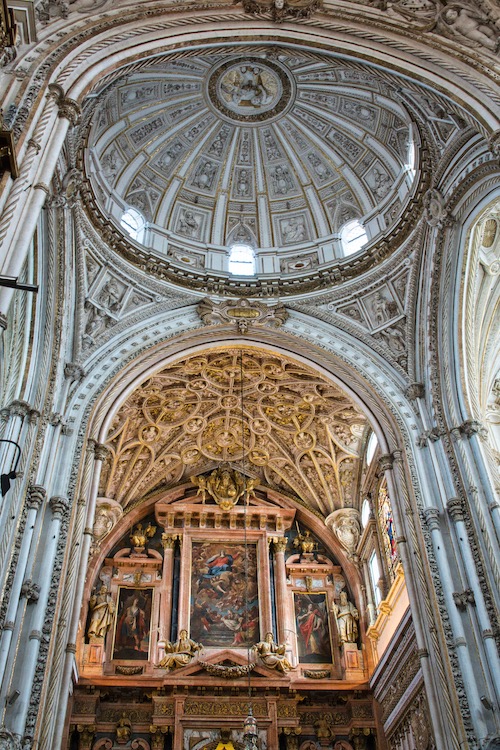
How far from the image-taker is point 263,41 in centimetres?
1486

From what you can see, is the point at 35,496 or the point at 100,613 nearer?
the point at 35,496

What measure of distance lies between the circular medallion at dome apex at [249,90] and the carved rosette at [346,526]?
1255cm

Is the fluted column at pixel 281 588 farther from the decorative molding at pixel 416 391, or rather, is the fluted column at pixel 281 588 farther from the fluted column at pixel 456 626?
the fluted column at pixel 456 626

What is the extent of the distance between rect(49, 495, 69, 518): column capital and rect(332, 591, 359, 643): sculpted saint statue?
1088 centimetres

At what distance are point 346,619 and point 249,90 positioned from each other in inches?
625

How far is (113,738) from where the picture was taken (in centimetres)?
1820

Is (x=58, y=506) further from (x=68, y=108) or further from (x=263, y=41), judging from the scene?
(x=263, y=41)

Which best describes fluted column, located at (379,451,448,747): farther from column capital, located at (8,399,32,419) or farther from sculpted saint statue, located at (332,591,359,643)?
column capital, located at (8,399,32,419)

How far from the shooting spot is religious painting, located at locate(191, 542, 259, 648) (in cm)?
2056


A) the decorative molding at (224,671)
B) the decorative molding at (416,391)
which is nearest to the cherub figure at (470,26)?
the decorative molding at (416,391)

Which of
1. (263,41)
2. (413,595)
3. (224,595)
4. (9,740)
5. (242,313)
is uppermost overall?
(263,41)

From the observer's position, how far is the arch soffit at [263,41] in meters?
12.6

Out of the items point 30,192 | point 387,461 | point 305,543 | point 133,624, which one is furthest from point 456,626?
point 133,624

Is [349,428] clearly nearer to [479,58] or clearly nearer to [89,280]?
[89,280]
